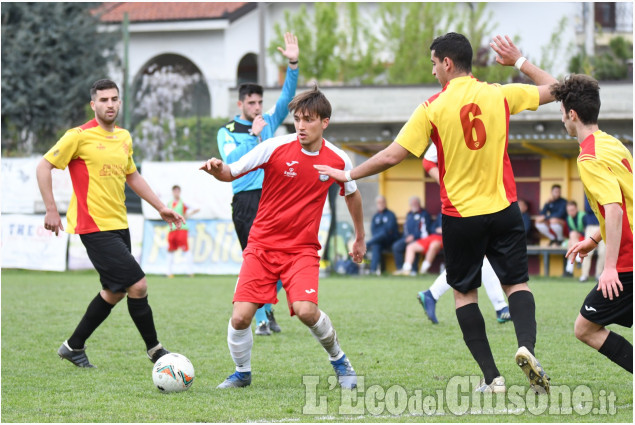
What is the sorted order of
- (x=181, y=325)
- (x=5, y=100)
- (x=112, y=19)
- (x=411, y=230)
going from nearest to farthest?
(x=181, y=325) → (x=411, y=230) → (x=5, y=100) → (x=112, y=19)

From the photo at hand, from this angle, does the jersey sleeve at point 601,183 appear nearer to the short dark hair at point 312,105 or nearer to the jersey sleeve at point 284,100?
the short dark hair at point 312,105

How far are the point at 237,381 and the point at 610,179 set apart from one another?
2.74 metres

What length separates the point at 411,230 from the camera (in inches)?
754

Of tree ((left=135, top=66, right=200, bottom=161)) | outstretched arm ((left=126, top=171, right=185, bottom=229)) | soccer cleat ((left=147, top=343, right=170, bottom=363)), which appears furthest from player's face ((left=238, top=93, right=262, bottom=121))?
tree ((left=135, top=66, right=200, bottom=161))

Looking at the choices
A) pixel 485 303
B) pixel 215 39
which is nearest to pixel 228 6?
pixel 215 39

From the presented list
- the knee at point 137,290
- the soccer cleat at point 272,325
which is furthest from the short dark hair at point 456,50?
the soccer cleat at point 272,325

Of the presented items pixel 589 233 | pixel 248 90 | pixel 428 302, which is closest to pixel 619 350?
pixel 428 302

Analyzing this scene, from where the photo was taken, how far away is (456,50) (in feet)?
18.6

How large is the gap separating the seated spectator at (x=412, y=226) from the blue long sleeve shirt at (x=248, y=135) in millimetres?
10190

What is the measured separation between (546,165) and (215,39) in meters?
17.2

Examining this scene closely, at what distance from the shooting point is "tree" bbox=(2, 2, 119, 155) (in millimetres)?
28234

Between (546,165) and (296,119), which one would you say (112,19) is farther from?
(296,119)

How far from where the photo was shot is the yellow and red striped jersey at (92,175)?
23.5 ft

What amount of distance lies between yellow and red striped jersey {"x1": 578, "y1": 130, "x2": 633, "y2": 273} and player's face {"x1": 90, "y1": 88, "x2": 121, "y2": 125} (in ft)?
11.9
